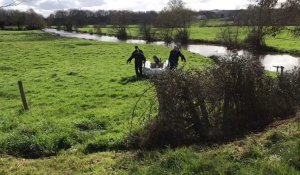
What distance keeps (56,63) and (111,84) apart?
12.7m

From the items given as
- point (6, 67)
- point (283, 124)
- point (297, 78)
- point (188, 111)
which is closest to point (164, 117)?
point (188, 111)

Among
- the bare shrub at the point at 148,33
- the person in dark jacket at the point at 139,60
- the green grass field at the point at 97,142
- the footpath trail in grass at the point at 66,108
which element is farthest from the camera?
the bare shrub at the point at 148,33

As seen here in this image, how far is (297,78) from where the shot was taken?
11625 mm

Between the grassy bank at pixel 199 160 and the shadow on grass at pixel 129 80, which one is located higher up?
the grassy bank at pixel 199 160

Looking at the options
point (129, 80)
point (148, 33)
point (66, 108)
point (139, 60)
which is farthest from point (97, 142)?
point (148, 33)

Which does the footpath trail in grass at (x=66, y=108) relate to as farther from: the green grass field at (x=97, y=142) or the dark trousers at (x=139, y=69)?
the dark trousers at (x=139, y=69)

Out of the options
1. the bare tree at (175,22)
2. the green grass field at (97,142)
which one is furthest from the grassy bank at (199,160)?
the bare tree at (175,22)

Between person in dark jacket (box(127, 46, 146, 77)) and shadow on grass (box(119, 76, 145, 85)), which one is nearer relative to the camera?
shadow on grass (box(119, 76, 145, 85))

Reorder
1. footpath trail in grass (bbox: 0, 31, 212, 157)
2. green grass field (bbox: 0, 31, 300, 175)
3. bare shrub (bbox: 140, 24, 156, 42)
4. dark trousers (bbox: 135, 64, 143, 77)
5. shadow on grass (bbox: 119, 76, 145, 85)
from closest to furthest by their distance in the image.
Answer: green grass field (bbox: 0, 31, 300, 175)
footpath trail in grass (bbox: 0, 31, 212, 157)
shadow on grass (bbox: 119, 76, 145, 85)
dark trousers (bbox: 135, 64, 143, 77)
bare shrub (bbox: 140, 24, 156, 42)

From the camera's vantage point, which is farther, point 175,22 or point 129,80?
point 175,22

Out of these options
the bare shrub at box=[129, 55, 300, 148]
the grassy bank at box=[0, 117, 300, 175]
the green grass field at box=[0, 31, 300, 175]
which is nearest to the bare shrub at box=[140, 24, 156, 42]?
the green grass field at box=[0, 31, 300, 175]

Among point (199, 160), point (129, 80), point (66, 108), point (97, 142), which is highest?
point (199, 160)

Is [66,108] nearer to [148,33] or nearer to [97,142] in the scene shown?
[97,142]

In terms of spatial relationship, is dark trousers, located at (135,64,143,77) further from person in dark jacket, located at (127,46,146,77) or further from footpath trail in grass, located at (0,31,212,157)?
footpath trail in grass, located at (0,31,212,157)
